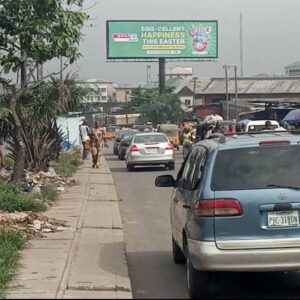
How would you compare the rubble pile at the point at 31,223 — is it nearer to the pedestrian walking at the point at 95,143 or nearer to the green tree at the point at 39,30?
the green tree at the point at 39,30

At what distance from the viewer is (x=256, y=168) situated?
7699 millimetres

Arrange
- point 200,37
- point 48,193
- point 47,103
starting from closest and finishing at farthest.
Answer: point 48,193
point 47,103
point 200,37

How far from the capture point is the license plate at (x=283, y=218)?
24.6 ft

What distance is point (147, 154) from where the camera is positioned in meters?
29.3

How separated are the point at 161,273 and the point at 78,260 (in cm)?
112

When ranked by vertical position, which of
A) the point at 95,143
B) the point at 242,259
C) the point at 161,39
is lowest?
the point at 95,143

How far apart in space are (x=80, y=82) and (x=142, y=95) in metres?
88.1

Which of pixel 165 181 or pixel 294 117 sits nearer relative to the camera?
pixel 165 181

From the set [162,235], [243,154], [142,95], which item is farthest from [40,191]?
[142,95]

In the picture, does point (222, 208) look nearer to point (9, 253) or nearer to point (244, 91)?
point (9, 253)

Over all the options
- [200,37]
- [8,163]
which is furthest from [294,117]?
[200,37]

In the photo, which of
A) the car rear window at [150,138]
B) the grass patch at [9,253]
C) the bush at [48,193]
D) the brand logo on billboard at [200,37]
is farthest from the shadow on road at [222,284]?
the brand logo on billboard at [200,37]

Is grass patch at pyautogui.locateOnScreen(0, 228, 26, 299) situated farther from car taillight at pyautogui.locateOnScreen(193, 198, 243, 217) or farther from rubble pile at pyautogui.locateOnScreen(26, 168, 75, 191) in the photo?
rubble pile at pyautogui.locateOnScreen(26, 168, 75, 191)

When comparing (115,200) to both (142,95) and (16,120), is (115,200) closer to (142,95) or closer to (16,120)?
(16,120)
